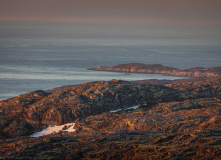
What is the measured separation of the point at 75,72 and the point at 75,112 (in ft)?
297

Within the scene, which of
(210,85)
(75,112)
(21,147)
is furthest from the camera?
(210,85)

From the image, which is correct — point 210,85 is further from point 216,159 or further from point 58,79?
point 58,79

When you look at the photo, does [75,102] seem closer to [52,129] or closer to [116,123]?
[52,129]

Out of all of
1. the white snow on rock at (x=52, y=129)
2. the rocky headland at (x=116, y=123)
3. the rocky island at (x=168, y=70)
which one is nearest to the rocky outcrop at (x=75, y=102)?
the rocky headland at (x=116, y=123)

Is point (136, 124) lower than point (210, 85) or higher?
lower

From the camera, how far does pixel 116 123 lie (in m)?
37.3

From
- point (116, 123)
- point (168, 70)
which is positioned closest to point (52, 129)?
point (116, 123)

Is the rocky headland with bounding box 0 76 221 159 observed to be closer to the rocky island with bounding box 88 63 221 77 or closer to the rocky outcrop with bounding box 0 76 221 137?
the rocky outcrop with bounding box 0 76 221 137

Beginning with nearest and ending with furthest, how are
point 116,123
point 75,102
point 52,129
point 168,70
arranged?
point 116,123
point 52,129
point 75,102
point 168,70

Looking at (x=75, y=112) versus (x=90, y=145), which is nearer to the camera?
(x=90, y=145)

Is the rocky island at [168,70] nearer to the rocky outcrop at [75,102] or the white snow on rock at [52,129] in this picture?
the rocky outcrop at [75,102]

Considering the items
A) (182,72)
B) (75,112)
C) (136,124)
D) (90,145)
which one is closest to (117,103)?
(75,112)

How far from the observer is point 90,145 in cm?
2516

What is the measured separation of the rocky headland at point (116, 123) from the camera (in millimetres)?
23484
